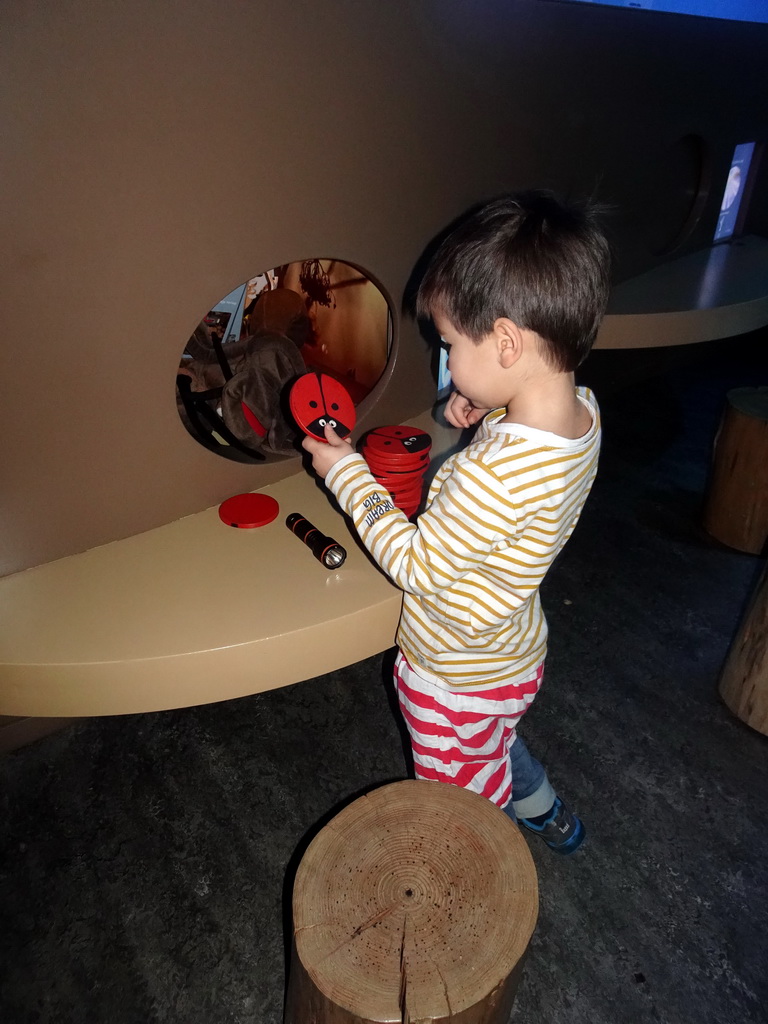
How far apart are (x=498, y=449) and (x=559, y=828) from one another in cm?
75

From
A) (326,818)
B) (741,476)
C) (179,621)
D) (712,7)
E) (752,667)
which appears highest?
(712,7)

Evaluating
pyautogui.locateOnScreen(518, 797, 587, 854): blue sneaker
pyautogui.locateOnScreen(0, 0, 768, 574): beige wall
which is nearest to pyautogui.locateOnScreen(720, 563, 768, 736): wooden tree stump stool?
pyautogui.locateOnScreen(518, 797, 587, 854): blue sneaker

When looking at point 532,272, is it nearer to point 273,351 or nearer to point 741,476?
point 273,351

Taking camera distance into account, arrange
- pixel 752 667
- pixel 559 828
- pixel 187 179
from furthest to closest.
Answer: pixel 752 667 → pixel 559 828 → pixel 187 179

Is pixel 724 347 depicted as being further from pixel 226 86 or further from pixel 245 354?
pixel 226 86

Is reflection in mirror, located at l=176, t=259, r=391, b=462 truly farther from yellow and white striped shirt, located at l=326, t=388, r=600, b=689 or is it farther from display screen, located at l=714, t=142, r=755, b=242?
display screen, located at l=714, t=142, r=755, b=242

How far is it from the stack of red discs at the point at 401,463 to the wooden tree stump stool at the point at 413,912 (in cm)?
41

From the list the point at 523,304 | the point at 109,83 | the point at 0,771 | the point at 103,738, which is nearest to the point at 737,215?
the point at 523,304

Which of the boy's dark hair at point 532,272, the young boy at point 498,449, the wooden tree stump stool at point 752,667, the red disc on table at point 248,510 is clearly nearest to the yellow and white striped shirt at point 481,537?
the young boy at point 498,449

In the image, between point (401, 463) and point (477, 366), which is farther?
point (401, 463)

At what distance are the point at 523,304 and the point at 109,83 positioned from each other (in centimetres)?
49

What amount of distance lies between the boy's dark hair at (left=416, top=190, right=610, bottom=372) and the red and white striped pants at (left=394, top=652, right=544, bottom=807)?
0.43m

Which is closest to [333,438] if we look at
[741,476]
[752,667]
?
[752,667]

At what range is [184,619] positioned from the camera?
2.94 feet
